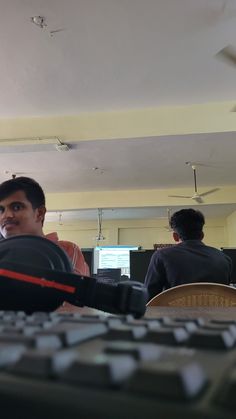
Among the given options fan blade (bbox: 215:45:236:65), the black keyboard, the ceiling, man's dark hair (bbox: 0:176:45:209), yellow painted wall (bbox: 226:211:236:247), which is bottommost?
the black keyboard

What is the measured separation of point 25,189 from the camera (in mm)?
1312

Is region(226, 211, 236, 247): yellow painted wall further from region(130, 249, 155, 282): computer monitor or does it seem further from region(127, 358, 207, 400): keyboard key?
region(127, 358, 207, 400): keyboard key

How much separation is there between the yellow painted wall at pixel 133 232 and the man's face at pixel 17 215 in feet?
27.2

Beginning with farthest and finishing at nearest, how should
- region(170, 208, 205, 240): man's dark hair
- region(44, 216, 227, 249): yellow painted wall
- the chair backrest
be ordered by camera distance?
region(44, 216, 227, 249): yellow painted wall < region(170, 208, 205, 240): man's dark hair < the chair backrest

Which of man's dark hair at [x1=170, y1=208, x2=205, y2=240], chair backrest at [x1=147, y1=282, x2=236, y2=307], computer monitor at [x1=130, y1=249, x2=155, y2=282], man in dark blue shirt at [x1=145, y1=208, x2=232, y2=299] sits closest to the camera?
chair backrest at [x1=147, y1=282, x2=236, y2=307]

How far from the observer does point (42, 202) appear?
1.37m

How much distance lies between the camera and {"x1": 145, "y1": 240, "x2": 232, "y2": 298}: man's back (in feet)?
6.16

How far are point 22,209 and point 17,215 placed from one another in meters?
0.03

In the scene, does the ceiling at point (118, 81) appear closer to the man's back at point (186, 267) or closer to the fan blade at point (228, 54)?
the fan blade at point (228, 54)

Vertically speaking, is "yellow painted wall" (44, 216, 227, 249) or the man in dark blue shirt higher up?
"yellow painted wall" (44, 216, 227, 249)

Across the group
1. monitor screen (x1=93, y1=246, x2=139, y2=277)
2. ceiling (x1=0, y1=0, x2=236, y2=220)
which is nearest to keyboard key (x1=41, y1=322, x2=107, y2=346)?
ceiling (x1=0, y1=0, x2=236, y2=220)

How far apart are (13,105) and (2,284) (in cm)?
336

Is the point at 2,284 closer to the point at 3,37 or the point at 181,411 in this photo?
the point at 181,411

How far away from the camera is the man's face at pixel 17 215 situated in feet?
4.01
